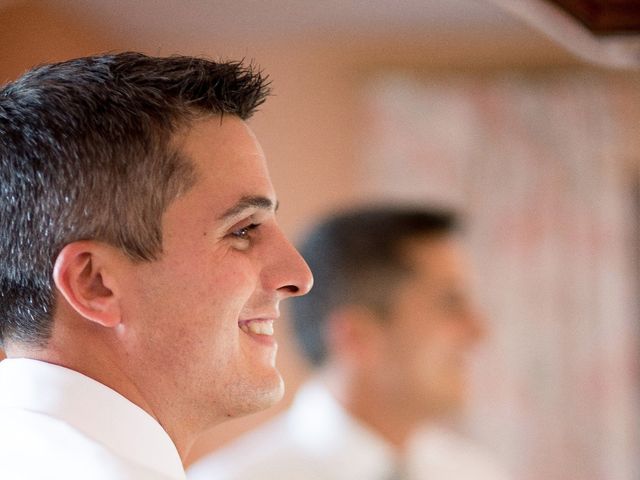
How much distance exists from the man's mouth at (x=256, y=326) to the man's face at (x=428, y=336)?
1.43 meters

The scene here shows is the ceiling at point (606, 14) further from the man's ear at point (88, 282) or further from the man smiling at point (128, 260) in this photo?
the man's ear at point (88, 282)

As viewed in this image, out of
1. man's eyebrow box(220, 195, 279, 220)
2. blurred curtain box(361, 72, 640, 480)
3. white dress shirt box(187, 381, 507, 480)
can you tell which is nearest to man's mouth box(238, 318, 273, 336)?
man's eyebrow box(220, 195, 279, 220)

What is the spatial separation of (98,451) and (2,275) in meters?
0.22

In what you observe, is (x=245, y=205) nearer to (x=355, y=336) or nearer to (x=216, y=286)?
(x=216, y=286)

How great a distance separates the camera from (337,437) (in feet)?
7.98

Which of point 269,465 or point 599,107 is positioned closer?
point 269,465

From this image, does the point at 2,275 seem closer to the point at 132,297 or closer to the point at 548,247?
the point at 132,297

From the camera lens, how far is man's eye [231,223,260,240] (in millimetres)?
1096

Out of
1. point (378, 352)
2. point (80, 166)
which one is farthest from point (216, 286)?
point (378, 352)

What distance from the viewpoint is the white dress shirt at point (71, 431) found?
0.94 m

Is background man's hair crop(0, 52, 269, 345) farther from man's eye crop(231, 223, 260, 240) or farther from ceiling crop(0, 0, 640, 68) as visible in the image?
ceiling crop(0, 0, 640, 68)

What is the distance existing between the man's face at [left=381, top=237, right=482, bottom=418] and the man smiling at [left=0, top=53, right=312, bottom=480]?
148 centimetres

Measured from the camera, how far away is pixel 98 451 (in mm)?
946

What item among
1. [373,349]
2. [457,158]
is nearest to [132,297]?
[373,349]
